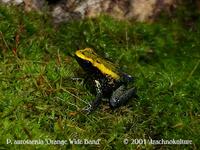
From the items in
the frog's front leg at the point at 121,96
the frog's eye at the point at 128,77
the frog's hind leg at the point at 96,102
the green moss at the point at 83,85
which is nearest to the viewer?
the green moss at the point at 83,85

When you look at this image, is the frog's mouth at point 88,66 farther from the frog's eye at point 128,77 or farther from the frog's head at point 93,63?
the frog's eye at point 128,77

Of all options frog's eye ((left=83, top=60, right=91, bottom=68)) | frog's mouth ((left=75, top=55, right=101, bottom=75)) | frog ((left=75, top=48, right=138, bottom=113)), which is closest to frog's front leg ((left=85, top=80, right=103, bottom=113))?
frog ((left=75, top=48, right=138, bottom=113))

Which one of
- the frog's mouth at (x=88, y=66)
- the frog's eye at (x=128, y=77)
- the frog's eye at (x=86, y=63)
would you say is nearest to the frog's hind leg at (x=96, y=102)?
the frog's mouth at (x=88, y=66)

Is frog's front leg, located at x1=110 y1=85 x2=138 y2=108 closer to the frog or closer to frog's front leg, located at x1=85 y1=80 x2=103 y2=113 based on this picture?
the frog

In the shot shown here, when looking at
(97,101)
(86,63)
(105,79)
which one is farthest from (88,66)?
(97,101)

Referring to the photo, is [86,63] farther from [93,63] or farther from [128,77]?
[128,77]

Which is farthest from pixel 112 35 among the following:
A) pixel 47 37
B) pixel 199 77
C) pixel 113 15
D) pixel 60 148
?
pixel 60 148

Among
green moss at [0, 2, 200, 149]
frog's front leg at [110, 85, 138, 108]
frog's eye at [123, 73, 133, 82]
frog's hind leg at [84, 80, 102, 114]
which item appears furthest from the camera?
frog's eye at [123, 73, 133, 82]

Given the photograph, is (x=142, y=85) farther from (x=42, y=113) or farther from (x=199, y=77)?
(x=42, y=113)
